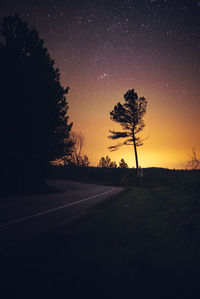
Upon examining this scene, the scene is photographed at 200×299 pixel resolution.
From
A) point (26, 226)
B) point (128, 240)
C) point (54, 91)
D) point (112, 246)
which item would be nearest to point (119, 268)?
point (112, 246)

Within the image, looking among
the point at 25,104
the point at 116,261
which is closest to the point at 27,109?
the point at 25,104

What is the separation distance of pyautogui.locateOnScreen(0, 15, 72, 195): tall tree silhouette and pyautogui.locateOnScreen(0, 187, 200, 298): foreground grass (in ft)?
35.8

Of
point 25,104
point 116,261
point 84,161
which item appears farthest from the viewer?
point 84,161

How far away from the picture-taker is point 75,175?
3856cm

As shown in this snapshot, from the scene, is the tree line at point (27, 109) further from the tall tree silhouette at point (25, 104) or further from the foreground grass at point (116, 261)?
the foreground grass at point (116, 261)

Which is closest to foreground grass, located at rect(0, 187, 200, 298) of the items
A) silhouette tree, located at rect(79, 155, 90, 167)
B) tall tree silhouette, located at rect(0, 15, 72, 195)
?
tall tree silhouette, located at rect(0, 15, 72, 195)

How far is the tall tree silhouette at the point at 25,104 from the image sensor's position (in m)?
13.2

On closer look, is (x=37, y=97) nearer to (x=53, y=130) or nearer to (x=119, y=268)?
(x=53, y=130)

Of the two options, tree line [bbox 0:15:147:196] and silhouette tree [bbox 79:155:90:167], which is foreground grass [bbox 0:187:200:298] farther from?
silhouette tree [bbox 79:155:90:167]

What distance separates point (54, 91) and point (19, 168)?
756 cm

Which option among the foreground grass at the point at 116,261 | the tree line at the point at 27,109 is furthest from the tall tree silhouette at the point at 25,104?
the foreground grass at the point at 116,261

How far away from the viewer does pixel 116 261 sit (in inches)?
113

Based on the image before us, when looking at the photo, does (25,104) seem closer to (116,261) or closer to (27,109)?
(27,109)

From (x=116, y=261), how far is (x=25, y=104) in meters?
13.4
